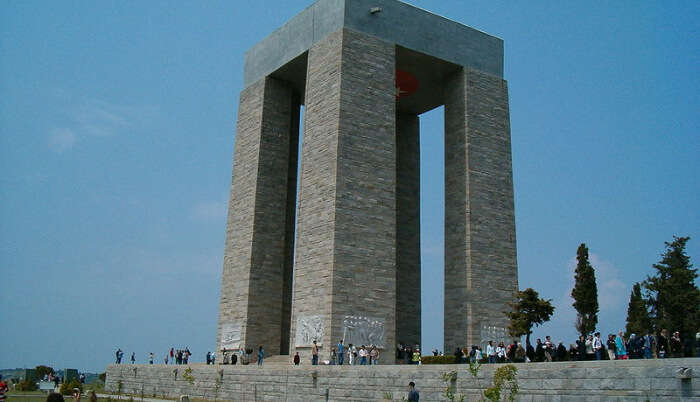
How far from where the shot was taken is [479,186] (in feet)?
91.5

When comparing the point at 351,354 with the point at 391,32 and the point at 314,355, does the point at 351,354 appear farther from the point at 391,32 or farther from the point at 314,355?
the point at 391,32

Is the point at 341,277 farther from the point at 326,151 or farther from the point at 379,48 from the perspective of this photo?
the point at 379,48

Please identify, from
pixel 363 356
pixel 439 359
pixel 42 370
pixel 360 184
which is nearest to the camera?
pixel 363 356

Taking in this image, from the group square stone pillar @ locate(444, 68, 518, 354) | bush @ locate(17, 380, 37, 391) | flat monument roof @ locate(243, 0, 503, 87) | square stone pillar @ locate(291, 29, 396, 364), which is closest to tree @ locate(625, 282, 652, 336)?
square stone pillar @ locate(444, 68, 518, 354)

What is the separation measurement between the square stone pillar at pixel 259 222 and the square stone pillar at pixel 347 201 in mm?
3778

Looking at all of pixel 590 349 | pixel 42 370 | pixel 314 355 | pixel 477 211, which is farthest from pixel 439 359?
pixel 42 370

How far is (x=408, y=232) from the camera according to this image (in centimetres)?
3209

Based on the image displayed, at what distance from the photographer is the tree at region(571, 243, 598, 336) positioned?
1190 inches

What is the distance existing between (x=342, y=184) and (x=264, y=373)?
7.60 meters

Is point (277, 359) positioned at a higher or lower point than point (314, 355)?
lower

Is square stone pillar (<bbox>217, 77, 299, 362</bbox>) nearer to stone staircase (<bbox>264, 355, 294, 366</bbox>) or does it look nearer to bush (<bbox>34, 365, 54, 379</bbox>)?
stone staircase (<bbox>264, 355, 294, 366</bbox>)

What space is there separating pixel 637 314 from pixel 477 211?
15.8 meters

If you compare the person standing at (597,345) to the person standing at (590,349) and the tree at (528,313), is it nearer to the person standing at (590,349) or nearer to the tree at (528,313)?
the person standing at (590,349)

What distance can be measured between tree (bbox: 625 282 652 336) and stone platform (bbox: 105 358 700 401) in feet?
78.4
